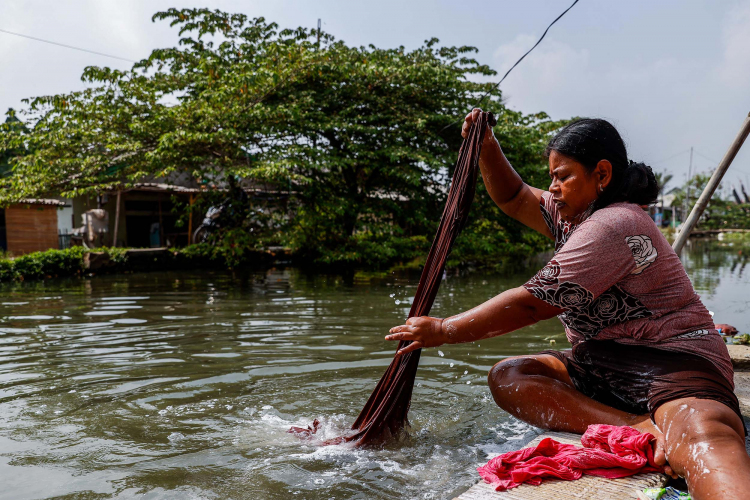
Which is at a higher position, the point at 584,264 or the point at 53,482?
the point at 584,264

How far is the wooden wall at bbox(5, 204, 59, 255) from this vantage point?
17.3 metres

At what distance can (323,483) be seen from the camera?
2531 mm

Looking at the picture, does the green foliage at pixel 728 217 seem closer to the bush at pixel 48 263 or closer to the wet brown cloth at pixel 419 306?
the bush at pixel 48 263

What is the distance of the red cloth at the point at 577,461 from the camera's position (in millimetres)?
1958

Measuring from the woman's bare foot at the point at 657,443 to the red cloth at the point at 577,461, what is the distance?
0.06 ft

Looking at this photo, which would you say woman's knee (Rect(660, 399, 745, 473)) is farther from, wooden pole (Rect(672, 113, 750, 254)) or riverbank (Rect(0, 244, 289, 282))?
riverbank (Rect(0, 244, 289, 282))

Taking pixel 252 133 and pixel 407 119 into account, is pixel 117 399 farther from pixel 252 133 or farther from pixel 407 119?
pixel 407 119

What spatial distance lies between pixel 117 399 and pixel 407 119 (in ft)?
37.4

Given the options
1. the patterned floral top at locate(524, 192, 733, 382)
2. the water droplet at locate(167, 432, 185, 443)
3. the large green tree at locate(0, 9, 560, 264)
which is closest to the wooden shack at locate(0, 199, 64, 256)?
the large green tree at locate(0, 9, 560, 264)

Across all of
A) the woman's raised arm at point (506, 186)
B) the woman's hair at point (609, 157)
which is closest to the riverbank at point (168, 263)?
the woman's raised arm at point (506, 186)

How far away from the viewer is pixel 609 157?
2342mm

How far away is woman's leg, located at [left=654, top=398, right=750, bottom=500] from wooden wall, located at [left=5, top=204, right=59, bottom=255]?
61.4ft

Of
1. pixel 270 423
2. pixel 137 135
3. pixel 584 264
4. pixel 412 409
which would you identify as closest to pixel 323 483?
pixel 270 423

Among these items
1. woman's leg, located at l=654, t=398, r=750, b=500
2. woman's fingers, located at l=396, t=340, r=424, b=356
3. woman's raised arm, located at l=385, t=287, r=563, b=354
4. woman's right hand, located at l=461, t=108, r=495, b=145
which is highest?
woman's right hand, located at l=461, t=108, r=495, b=145
